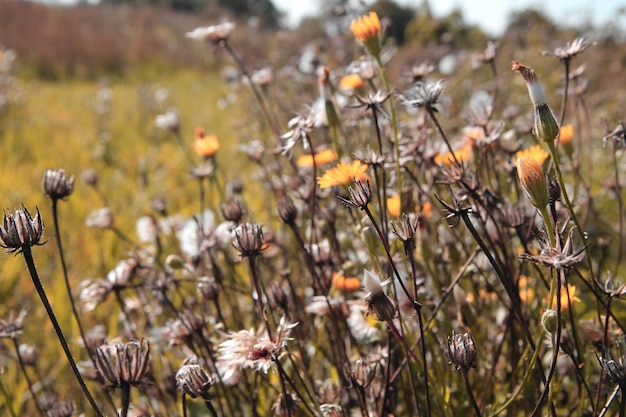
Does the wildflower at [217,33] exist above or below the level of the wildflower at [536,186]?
above

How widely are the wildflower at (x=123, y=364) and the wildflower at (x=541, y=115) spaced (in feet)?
1.32

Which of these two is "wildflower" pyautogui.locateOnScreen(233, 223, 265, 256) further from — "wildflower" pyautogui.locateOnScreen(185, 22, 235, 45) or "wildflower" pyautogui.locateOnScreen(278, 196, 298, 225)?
"wildflower" pyautogui.locateOnScreen(185, 22, 235, 45)

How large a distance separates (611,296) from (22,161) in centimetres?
245

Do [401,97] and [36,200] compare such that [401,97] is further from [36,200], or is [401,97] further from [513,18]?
[513,18]

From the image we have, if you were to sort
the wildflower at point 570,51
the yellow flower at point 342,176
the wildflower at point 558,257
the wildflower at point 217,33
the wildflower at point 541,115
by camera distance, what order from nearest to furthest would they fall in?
1. the wildflower at point 558,257
2. the wildflower at point 541,115
3. the yellow flower at point 342,176
4. the wildflower at point 570,51
5. the wildflower at point 217,33

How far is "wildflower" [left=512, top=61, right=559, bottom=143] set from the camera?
558 mm

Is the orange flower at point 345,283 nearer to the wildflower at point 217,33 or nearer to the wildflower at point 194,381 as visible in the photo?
the wildflower at point 194,381

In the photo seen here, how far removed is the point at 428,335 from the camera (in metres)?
0.75

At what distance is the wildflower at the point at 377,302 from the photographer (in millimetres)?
600

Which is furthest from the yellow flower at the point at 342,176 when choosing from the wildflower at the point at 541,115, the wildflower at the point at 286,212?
the wildflower at the point at 541,115

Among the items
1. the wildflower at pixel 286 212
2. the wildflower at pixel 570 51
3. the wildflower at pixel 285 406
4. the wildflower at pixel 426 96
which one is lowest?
the wildflower at pixel 285 406

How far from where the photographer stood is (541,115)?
0.56 m

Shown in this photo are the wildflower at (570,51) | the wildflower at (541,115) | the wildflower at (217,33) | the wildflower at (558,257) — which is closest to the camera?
the wildflower at (558,257)

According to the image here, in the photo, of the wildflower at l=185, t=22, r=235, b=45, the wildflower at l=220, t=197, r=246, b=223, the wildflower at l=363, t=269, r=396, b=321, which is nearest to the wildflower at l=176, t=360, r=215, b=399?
the wildflower at l=363, t=269, r=396, b=321
